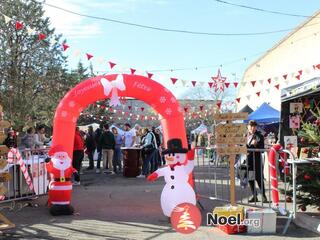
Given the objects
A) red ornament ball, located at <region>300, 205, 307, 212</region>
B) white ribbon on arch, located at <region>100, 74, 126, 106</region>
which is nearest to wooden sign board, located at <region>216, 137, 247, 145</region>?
red ornament ball, located at <region>300, 205, 307, 212</region>

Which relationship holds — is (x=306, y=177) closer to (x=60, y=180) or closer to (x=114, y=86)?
(x=114, y=86)

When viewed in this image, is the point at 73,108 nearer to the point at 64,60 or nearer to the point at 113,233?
the point at 113,233

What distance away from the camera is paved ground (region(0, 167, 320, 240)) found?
7783 mm

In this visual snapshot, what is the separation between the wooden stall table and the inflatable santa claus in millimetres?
7382

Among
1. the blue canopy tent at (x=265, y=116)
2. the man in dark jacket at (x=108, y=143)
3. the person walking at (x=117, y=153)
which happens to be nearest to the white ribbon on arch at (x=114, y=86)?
the man in dark jacket at (x=108, y=143)

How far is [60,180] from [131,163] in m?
7.52

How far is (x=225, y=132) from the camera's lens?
8.52 metres

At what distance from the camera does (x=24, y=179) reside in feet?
36.8

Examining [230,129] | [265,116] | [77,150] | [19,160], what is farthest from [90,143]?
[230,129]

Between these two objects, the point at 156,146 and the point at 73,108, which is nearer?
the point at 73,108

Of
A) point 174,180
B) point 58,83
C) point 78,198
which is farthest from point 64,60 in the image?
point 174,180

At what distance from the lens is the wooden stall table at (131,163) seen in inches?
682

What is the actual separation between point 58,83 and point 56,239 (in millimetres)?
28951

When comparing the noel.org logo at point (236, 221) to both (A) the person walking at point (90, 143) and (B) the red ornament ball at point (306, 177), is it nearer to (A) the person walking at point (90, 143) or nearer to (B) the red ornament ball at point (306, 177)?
(B) the red ornament ball at point (306, 177)
